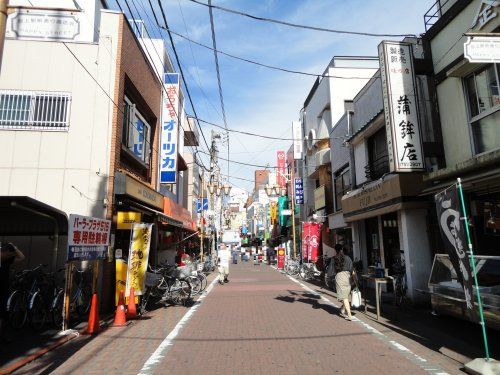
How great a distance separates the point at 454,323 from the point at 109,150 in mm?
10035

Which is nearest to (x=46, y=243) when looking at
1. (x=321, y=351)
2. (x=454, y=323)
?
(x=321, y=351)

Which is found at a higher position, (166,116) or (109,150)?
(166,116)

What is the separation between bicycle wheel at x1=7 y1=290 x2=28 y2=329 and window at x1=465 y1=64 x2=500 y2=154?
10941 mm

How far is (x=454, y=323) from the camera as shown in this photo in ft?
28.2

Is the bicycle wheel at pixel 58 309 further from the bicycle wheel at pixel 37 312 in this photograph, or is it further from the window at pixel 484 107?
the window at pixel 484 107

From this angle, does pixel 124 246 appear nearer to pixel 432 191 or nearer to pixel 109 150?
pixel 109 150

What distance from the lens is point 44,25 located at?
211 inches

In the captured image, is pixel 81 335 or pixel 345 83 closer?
pixel 81 335

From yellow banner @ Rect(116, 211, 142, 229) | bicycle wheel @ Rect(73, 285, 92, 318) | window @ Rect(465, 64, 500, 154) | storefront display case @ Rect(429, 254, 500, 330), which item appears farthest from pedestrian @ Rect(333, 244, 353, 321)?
bicycle wheel @ Rect(73, 285, 92, 318)

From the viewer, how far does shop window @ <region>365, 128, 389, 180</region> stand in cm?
1459

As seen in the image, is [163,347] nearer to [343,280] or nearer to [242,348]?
[242,348]

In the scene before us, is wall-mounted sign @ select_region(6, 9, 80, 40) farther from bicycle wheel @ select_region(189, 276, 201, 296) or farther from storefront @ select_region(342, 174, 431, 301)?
storefront @ select_region(342, 174, 431, 301)

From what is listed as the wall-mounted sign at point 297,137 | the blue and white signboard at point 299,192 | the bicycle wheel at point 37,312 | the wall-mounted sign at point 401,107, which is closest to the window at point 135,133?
the bicycle wheel at point 37,312

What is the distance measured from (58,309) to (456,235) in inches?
318
